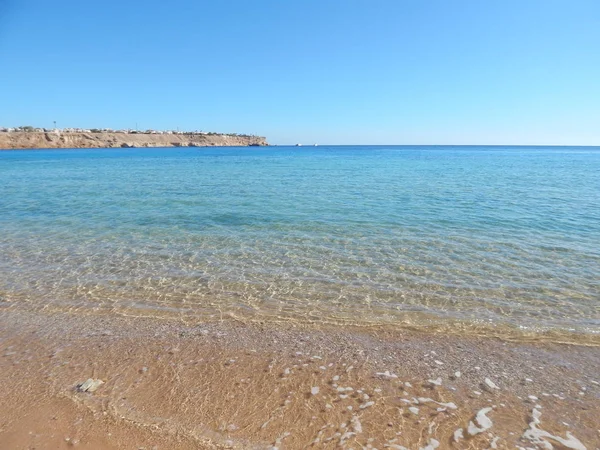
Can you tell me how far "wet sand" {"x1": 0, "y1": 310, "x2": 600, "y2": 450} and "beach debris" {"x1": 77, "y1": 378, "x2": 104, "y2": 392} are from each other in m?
0.05

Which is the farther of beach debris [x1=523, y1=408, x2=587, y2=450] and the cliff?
the cliff

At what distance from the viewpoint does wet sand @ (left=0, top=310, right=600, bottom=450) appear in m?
3.77

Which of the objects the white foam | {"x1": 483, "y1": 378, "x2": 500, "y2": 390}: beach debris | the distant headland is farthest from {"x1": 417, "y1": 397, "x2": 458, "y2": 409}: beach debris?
the distant headland

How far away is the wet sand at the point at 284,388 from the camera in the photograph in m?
3.77

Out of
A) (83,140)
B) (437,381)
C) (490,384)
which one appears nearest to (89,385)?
(437,381)

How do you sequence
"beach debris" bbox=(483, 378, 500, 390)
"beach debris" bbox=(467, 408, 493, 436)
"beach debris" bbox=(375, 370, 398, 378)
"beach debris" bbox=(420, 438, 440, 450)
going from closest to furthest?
1. "beach debris" bbox=(420, 438, 440, 450)
2. "beach debris" bbox=(467, 408, 493, 436)
3. "beach debris" bbox=(483, 378, 500, 390)
4. "beach debris" bbox=(375, 370, 398, 378)

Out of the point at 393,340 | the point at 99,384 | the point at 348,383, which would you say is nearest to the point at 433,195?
the point at 393,340

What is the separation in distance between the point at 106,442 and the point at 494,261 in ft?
31.6

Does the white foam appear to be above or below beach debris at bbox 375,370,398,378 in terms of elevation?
above

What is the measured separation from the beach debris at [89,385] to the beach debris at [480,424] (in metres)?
4.67

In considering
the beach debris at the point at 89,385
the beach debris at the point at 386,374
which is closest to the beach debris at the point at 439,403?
the beach debris at the point at 386,374

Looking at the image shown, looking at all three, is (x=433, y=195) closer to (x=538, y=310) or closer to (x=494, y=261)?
(x=494, y=261)

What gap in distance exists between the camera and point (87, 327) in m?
6.19

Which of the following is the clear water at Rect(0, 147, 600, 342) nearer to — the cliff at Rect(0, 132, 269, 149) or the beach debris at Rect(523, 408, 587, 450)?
the beach debris at Rect(523, 408, 587, 450)
